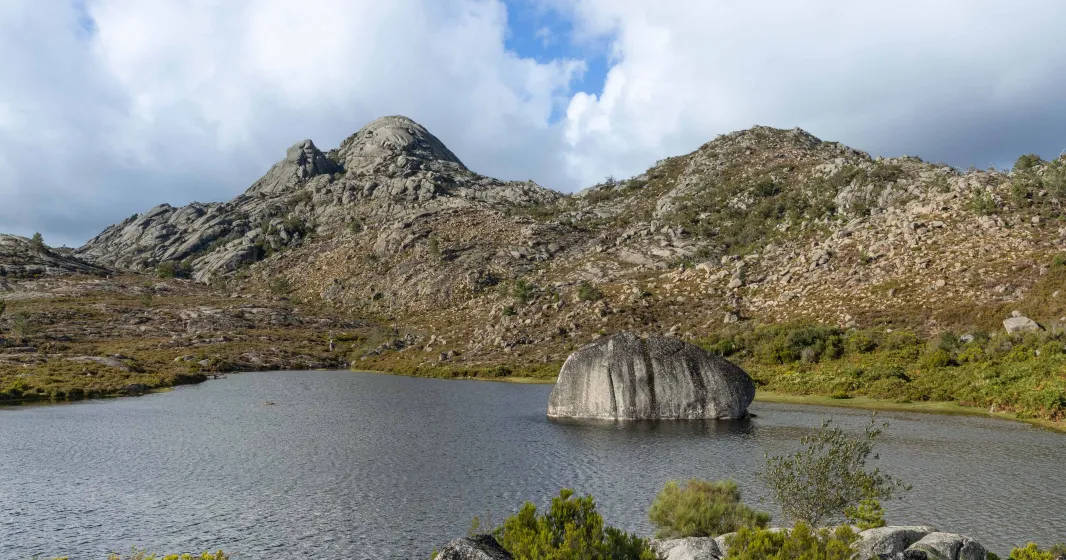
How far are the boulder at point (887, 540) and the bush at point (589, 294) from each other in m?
88.9

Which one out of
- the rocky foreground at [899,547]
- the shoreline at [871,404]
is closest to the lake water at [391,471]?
the shoreline at [871,404]

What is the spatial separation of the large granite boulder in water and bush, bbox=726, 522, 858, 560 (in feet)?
111

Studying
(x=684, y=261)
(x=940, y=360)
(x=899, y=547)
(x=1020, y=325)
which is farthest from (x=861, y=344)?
(x=899, y=547)

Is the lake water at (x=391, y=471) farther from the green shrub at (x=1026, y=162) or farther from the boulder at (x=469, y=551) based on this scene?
the green shrub at (x=1026, y=162)

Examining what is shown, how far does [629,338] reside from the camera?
5059cm

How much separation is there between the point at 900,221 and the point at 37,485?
98.7 meters

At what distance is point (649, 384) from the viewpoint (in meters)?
49.8

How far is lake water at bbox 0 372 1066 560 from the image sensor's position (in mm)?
23250

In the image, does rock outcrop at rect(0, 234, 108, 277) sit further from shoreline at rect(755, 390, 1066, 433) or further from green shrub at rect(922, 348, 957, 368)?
green shrub at rect(922, 348, 957, 368)

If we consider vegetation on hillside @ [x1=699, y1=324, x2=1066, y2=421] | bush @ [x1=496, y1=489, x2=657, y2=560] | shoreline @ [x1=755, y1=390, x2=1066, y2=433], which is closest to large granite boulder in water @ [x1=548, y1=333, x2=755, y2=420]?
shoreline @ [x1=755, y1=390, x2=1066, y2=433]

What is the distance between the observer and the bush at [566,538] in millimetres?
14290

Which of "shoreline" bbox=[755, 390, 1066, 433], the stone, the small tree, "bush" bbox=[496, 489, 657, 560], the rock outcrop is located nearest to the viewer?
"bush" bbox=[496, 489, 657, 560]

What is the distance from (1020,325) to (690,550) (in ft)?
194

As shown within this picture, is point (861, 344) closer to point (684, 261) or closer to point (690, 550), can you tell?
point (684, 261)
